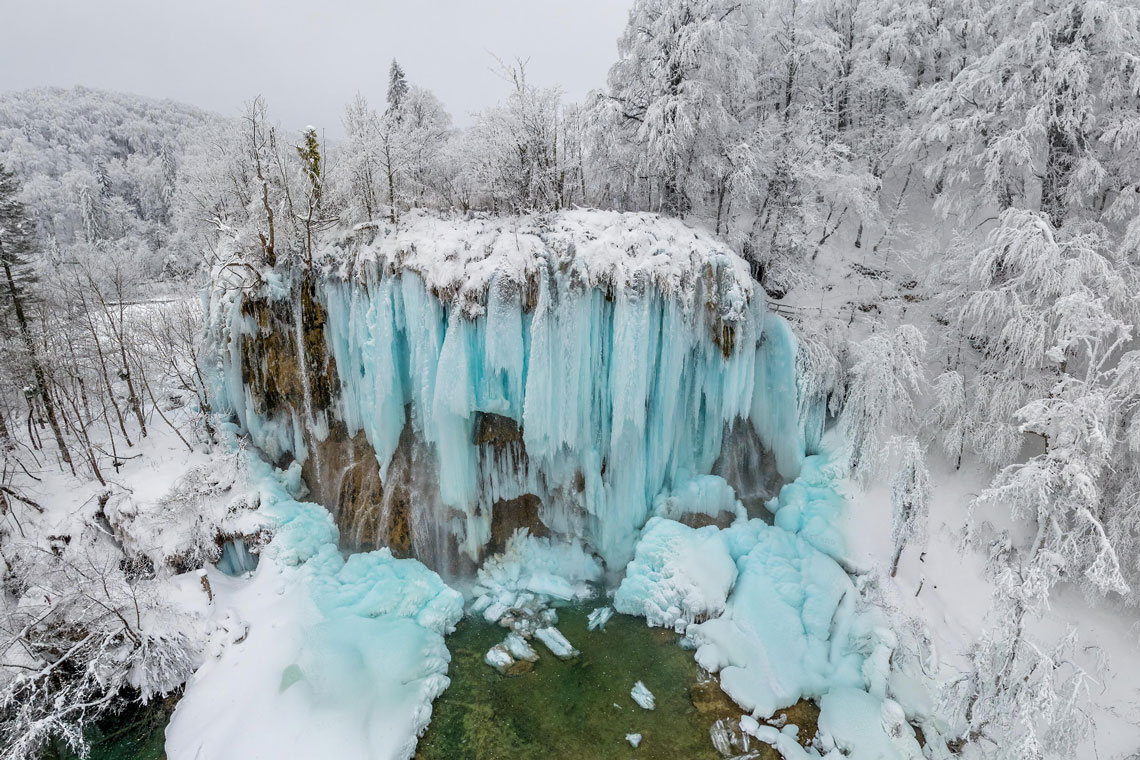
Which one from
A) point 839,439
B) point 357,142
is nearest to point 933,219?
point 839,439

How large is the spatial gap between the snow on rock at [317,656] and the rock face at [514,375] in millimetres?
835

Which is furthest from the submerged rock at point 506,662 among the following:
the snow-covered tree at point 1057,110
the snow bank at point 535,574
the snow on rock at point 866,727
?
the snow-covered tree at point 1057,110

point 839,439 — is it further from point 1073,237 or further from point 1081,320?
point 1073,237

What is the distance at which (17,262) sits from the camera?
11750mm

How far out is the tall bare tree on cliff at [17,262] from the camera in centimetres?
1150

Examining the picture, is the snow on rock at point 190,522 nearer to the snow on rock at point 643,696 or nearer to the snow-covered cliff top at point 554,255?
the snow-covered cliff top at point 554,255

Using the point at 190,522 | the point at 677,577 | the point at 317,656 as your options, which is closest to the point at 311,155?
the point at 190,522

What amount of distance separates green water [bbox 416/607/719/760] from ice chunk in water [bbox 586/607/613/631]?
0.37 feet

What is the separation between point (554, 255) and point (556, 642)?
7.18 metres

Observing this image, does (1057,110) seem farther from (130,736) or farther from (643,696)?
(130,736)

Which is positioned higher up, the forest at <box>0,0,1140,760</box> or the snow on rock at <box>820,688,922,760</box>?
the forest at <box>0,0,1140,760</box>

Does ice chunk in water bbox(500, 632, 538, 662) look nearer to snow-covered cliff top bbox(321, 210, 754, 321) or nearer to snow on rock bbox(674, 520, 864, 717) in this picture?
snow on rock bbox(674, 520, 864, 717)

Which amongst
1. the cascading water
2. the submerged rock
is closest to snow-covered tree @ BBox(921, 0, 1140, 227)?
the cascading water

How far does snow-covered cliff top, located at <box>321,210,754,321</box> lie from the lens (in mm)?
9734
